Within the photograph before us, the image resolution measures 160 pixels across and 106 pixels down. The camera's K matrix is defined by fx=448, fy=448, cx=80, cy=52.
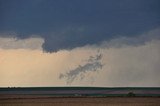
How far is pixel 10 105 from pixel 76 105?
7.84m

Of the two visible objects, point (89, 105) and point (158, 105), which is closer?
point (158, 105)

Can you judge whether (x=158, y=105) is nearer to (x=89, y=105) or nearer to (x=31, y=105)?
(x=89, y=105)

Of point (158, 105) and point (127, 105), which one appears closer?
point (158, 105)

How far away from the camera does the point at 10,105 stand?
171 ft

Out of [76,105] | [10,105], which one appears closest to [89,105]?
[76,105]

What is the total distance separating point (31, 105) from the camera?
5350 centimetres

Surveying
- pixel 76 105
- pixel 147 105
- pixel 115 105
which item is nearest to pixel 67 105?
pixel 76 105

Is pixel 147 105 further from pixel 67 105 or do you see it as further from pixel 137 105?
pixel 67 105

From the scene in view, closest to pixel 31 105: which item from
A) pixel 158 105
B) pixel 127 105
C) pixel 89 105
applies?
pixel 89 105

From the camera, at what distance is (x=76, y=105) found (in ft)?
176

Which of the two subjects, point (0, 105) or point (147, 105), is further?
point (0, 105)

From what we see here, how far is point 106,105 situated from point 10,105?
11.1 metres

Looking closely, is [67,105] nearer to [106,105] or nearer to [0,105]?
[106,105]

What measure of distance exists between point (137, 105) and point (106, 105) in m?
3.63
